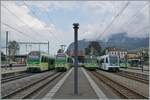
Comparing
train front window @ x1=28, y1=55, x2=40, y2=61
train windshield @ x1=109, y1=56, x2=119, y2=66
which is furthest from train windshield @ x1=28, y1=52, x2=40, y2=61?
train windshield @ x1=109, y1=56, x2=119, y2=66

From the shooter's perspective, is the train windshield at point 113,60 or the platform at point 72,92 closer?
the platform at point 72,92

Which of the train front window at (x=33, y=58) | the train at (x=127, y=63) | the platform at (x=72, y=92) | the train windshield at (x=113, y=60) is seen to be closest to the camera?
the platform at (x=72, y=92)

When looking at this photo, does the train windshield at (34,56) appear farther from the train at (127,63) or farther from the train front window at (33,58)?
the train at (127,63)

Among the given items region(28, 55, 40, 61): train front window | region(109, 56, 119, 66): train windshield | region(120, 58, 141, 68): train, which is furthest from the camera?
region(120, 58, 141, 68): train

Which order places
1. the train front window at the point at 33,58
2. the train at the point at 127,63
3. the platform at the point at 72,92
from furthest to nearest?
the train at the point at 127,63 → the train front window at the point at 33,58 → the platform at the point at 72,92

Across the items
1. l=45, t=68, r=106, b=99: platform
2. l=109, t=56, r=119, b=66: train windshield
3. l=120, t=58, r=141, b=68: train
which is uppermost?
l=109, t=56, r=119, b=66: train windshield

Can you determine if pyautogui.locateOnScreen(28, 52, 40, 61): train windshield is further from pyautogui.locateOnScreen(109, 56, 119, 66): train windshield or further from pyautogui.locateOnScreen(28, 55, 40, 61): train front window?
pyautogui.locateOnScreen(109, 56, 119, 66): train windshield

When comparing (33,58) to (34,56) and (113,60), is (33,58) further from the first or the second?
(113,60)

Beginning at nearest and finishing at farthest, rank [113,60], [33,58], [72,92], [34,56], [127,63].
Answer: [72,92], [34,56], [33,58], [113,60], [127,63]

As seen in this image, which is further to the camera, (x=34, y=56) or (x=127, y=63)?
(x=127, y=63)

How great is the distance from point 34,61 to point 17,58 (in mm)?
104848

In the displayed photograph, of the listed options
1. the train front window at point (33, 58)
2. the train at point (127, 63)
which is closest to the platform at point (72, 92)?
the train front window at point (33, 58)

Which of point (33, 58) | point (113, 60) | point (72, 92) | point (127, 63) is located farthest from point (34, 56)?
point (127, 63)


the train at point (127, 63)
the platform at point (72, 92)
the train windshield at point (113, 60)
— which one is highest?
the train windshield at point (113, 60)
